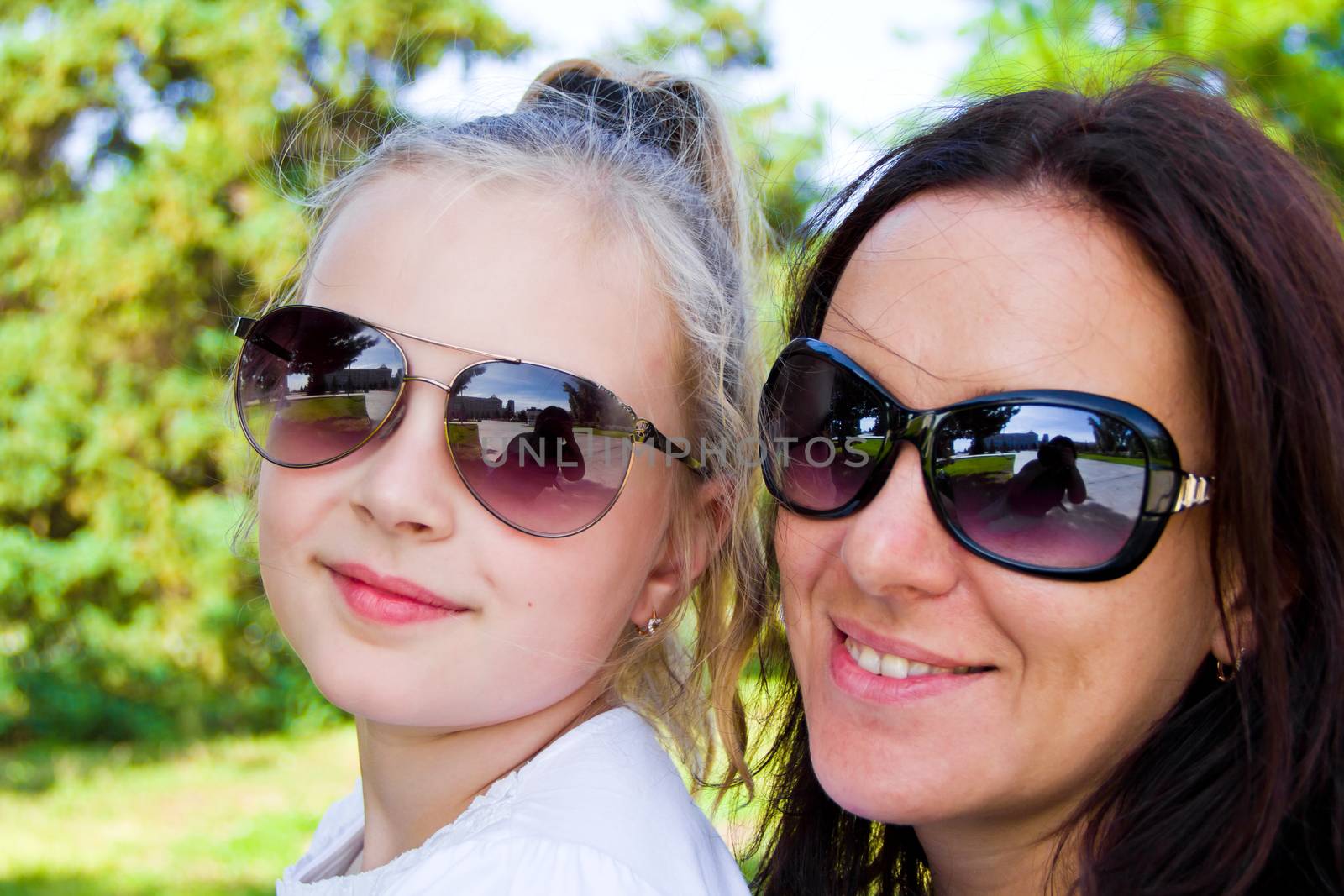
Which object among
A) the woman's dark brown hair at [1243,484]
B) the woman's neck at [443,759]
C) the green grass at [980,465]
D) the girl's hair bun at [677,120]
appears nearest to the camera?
the woman's dark brown hair at [1243,484]

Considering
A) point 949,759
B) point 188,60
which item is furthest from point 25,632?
point 949,759

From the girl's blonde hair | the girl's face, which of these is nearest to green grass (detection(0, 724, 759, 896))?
the girl's blonde hair

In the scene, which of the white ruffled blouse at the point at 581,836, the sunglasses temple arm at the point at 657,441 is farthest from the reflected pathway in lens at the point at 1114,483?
the white ruffled blouse at the point at 581,836

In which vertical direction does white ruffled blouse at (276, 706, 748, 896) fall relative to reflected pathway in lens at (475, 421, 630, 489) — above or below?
below

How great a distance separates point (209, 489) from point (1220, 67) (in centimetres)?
805

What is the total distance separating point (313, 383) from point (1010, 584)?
1.16 m

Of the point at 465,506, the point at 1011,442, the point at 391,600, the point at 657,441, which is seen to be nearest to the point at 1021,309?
the point at 1011,442

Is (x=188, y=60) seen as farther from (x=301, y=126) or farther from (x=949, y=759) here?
(x=949, y=759)

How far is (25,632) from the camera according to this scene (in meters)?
8.27

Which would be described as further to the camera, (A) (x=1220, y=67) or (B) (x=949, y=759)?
(A) (x=1220, y=67)

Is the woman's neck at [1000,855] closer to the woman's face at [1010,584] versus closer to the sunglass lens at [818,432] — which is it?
the woman's face at [1010,584]

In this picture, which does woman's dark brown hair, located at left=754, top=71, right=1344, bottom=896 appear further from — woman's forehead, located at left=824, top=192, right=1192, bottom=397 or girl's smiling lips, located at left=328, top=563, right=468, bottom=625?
girl's smiling lips, located at left=328, top=563, right=468, bottom=625

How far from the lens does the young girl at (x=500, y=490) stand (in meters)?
1.65

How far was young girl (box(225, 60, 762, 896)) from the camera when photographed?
1.65 metres
